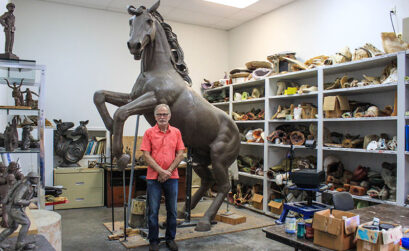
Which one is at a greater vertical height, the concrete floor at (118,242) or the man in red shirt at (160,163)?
the man in red shirt at (160,163)

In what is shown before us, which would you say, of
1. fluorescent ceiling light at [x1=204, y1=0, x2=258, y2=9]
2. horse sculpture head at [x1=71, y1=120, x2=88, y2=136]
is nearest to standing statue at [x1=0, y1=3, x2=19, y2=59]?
horse sculpture head at [x1=71, y1=120, x2=88, y2=136]

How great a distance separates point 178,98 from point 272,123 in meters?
2.14

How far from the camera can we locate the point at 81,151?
18.3ft

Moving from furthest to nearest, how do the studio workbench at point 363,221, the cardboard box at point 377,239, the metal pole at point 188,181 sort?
the metal pole at point 188,181 < the studio workbench at point 363,221 < the cardboard box at point 377,239

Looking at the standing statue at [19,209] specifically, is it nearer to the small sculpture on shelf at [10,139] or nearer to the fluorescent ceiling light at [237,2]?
the small sculpture on shelf at [10,139]

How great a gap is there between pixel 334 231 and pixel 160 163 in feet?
6.35

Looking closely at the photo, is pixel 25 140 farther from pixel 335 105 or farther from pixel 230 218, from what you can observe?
pixel 335 105

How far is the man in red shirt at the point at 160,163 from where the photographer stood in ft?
10.7

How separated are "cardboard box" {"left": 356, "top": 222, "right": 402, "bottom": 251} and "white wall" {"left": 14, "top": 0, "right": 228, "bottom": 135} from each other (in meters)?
5.19

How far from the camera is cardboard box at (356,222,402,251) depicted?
1.65 meters

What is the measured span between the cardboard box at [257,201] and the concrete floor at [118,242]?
3.27ft

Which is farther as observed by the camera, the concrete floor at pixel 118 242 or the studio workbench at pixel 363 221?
the concrete floor at pixel 118 242

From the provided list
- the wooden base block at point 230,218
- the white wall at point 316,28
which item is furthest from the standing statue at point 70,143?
the white wall at point 316,28

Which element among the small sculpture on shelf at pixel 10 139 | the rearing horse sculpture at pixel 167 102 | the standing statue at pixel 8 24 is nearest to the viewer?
the small sculpture on shelf at pixel 10 139
